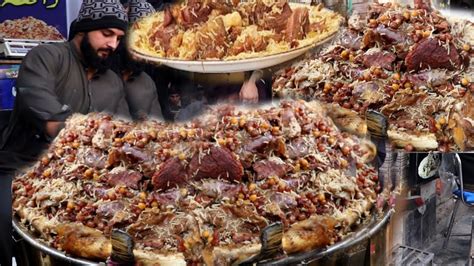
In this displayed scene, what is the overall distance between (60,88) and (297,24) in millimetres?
987

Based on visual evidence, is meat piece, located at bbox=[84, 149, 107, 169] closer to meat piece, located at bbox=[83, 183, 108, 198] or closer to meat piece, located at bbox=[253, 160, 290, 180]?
meat piece, located at bbox=[83, 183, 108, 198]

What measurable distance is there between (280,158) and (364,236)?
502 mm

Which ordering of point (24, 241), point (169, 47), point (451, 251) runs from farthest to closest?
point (451, 251), point (24, 241), point (169, 47)

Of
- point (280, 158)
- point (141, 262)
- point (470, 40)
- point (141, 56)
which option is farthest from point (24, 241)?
point (470, 40)

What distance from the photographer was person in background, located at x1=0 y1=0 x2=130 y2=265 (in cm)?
258

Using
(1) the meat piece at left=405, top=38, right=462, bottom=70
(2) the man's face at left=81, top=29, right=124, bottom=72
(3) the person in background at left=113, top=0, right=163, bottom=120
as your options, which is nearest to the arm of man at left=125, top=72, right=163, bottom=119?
Result: (3) the person in background at left=113, top=0, right=163, bottom=120

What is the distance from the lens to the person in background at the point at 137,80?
2.59 m

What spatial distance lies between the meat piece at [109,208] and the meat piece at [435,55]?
1371 millimetres

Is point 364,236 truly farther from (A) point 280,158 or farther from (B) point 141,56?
(B) point 141,56

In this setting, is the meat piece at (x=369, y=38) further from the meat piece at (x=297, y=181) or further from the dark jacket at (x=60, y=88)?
the dark jacket at (x=60, y=88)

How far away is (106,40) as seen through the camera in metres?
2.58

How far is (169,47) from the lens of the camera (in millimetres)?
2584

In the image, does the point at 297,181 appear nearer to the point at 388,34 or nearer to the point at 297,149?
the point at 297,149

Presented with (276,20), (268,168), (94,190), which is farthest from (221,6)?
(94,190)
